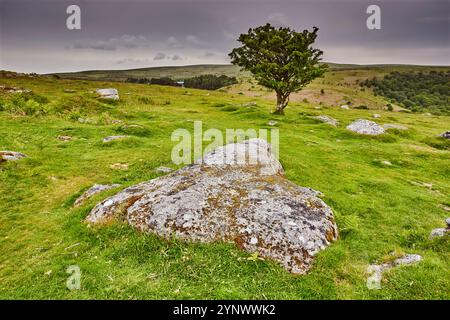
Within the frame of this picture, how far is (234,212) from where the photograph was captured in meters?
10.4

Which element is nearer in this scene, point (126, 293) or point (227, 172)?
point (126, 293)

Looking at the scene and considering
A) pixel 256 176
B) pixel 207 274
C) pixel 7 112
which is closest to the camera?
pixel 207 274

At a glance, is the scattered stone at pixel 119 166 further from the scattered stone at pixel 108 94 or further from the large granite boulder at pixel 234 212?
the scattered stone at pixel 108 94

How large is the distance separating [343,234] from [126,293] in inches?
303

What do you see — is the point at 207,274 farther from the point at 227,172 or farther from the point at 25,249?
the point at 25,249

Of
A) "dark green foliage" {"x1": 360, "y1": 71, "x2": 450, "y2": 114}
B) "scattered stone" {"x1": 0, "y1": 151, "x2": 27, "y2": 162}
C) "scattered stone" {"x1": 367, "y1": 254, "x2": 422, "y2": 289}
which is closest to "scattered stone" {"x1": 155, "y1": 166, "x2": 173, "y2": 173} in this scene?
"scattered stone" {"x1": 0, "y1": 151, "x2": 27, "y2": 162}

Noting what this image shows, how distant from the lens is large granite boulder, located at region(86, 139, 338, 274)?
30.6 feet

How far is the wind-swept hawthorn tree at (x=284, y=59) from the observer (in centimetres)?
4339

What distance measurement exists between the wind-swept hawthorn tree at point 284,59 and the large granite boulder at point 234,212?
33968mm

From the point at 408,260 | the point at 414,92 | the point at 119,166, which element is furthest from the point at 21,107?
the point at 414,92

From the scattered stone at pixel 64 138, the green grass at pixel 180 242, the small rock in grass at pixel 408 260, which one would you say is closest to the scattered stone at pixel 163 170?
the green grass at pixel 180 242

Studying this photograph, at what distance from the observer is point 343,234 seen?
10875mm

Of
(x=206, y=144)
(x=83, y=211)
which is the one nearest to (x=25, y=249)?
(x=83, y=211)
